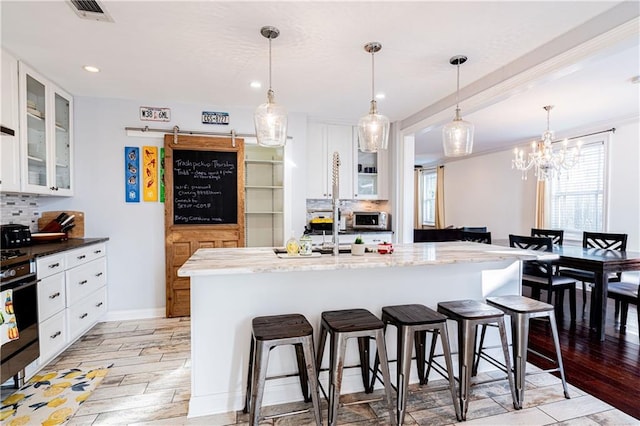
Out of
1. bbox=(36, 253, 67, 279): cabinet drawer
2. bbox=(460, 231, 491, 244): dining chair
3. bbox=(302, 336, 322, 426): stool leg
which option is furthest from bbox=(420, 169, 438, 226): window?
bbox=(36, 253, 67, 279): cabinet drawer

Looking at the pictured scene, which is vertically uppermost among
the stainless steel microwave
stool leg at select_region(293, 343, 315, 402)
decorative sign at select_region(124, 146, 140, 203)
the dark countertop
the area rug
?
decorative sign at select_region(124, 146, 140, 203)

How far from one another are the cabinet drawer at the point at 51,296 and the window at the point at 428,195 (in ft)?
27.1

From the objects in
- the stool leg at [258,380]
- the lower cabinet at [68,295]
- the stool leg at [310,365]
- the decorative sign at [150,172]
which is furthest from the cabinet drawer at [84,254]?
the stool leg at [310,365]

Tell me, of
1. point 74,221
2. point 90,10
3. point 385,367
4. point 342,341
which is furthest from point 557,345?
point 74,221

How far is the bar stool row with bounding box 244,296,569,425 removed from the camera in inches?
69.5

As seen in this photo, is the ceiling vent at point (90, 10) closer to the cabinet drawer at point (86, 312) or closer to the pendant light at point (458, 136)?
the cabinet drawer at point (86, 312)

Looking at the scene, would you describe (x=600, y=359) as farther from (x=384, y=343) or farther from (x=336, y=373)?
(x=336, y=373)

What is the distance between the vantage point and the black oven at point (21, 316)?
2.06 metres

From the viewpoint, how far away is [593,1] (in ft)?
6.40

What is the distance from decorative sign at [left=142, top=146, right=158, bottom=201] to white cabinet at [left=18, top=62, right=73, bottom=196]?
2.37 ft

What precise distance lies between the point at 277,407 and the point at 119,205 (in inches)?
115

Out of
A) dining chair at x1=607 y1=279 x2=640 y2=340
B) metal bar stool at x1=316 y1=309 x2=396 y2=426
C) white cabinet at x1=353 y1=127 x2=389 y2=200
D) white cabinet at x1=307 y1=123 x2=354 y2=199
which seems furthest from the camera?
white cabinet at x1=353 y1=127 x2=389 y2=200

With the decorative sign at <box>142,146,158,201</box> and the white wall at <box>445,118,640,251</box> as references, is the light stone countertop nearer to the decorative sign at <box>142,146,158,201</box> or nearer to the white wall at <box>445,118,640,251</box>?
the decorative sign at <box>142,146,158,201</box>

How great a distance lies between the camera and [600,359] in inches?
108
